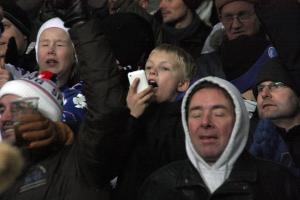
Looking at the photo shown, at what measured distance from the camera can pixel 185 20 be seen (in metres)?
6.89

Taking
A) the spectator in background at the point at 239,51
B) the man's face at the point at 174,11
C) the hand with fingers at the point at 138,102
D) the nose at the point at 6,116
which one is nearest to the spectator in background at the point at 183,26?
the man's face at the point at 174,11

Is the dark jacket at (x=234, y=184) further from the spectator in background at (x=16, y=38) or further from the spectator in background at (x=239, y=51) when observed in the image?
the spectator in background at (x=16, y=38)

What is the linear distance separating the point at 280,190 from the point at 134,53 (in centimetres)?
196

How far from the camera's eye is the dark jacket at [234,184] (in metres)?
3.87

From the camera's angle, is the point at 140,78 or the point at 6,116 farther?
the point at 140,78

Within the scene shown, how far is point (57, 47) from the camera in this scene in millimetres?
5453

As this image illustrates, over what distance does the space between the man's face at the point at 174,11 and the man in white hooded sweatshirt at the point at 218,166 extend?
286 cm

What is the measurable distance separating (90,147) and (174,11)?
327cm

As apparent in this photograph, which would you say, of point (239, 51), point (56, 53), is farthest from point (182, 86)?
point (56, 53)

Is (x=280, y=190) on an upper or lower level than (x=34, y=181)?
lower

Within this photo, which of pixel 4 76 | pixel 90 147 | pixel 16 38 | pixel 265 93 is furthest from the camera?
pixel 16 38

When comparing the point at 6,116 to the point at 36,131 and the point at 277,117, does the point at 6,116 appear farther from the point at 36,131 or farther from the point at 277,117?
the point at 277,117

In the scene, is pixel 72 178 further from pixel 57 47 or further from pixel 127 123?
pixel 57 47

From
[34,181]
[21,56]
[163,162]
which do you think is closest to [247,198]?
[163,162]
